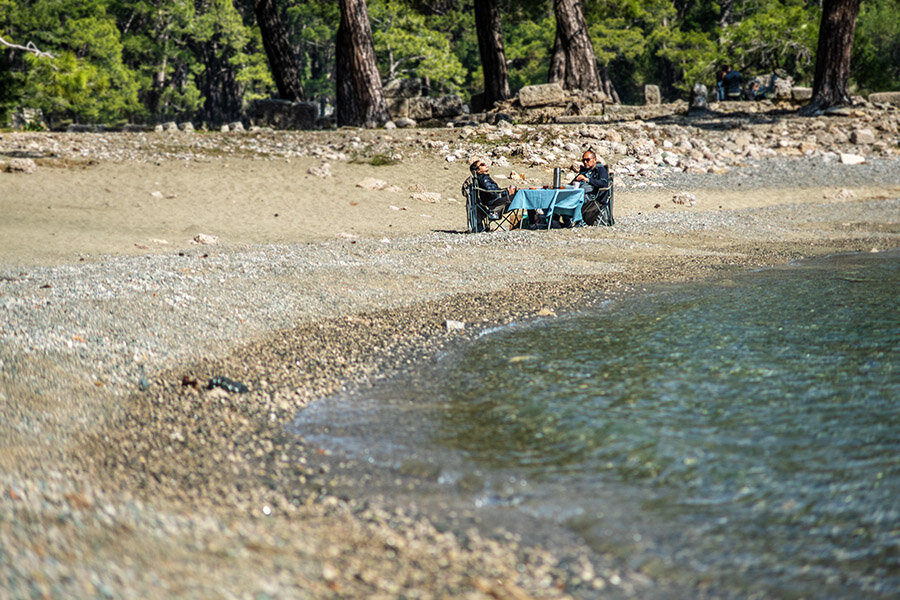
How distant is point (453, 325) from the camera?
25.1 feet

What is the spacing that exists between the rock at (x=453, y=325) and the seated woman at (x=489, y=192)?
6.15 meters

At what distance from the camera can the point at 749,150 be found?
846 inches

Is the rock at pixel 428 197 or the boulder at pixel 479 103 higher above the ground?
the boulder at pixel 479 103

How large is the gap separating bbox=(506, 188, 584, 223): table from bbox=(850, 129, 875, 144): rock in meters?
12.3

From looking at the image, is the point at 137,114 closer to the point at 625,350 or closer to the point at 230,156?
the point at 230,156

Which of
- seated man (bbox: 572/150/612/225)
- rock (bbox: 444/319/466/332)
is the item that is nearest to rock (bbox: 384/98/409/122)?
seated man (bbox: 572/150/612/225)

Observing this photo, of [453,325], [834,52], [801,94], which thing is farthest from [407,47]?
[453,325]

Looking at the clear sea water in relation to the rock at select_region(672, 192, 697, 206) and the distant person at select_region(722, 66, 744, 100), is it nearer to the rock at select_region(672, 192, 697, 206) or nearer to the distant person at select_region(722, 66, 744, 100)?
the rock at select_region(672, 192, 697, 206)

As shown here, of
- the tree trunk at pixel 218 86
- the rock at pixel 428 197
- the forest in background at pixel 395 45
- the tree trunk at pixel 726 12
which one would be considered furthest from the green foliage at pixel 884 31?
the tree trunk at pixel 218 86

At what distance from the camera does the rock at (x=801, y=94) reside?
27.2 metres

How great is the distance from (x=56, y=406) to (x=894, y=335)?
661 centimetres

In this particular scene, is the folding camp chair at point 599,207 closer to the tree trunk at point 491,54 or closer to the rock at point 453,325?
the rock at point 453,325

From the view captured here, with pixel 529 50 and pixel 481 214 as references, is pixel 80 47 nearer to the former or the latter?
pixel 529 50

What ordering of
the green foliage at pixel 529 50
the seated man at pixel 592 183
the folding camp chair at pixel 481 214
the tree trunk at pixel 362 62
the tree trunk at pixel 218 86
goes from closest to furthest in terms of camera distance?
the folding camp chair at pixel 481 214 < the seated man at pixel 592 183 < the tree trunk at pixel 362 62 < the tree trunk at pixel 218 86 < the green foliage at pixel 529 50
